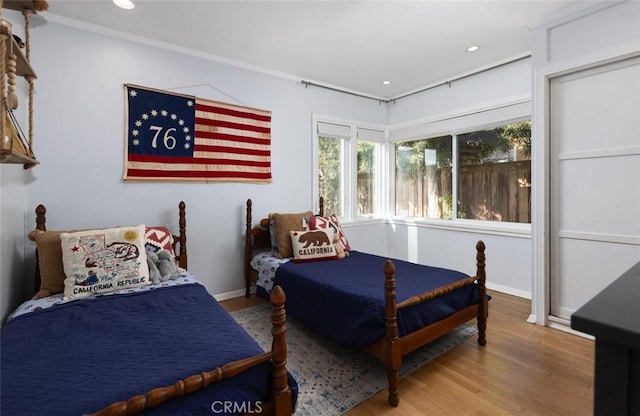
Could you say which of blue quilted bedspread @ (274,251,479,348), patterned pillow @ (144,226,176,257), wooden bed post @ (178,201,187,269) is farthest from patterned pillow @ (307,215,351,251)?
patterned pillow @ (144,226,176,257)

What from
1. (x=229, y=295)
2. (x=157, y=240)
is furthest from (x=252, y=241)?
(x=157, y=240)

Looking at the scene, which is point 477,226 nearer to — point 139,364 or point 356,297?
point 356,297

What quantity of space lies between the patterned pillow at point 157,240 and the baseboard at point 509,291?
3429mm

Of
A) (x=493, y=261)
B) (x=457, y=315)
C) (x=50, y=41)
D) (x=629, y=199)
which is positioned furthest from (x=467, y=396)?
(x=50, y=41)

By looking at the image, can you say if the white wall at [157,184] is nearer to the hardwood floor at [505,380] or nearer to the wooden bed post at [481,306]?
the hardwood floor at [505,380]

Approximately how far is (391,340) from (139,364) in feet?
4.16

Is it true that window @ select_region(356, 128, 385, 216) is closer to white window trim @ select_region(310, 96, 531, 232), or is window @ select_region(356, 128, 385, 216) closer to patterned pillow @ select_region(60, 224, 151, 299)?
white window trim @ select_region(310, 96, 531, 232)

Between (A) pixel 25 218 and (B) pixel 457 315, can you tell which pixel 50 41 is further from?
(B) pixel 457 315

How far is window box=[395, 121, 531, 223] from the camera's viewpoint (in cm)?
346

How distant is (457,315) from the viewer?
7.34 feet

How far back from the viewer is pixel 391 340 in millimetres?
1798

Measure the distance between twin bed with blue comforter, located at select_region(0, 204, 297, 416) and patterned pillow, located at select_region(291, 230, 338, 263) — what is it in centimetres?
135

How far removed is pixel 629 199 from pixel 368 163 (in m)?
2.93

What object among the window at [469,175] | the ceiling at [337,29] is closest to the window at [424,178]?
the window at [469,175]
